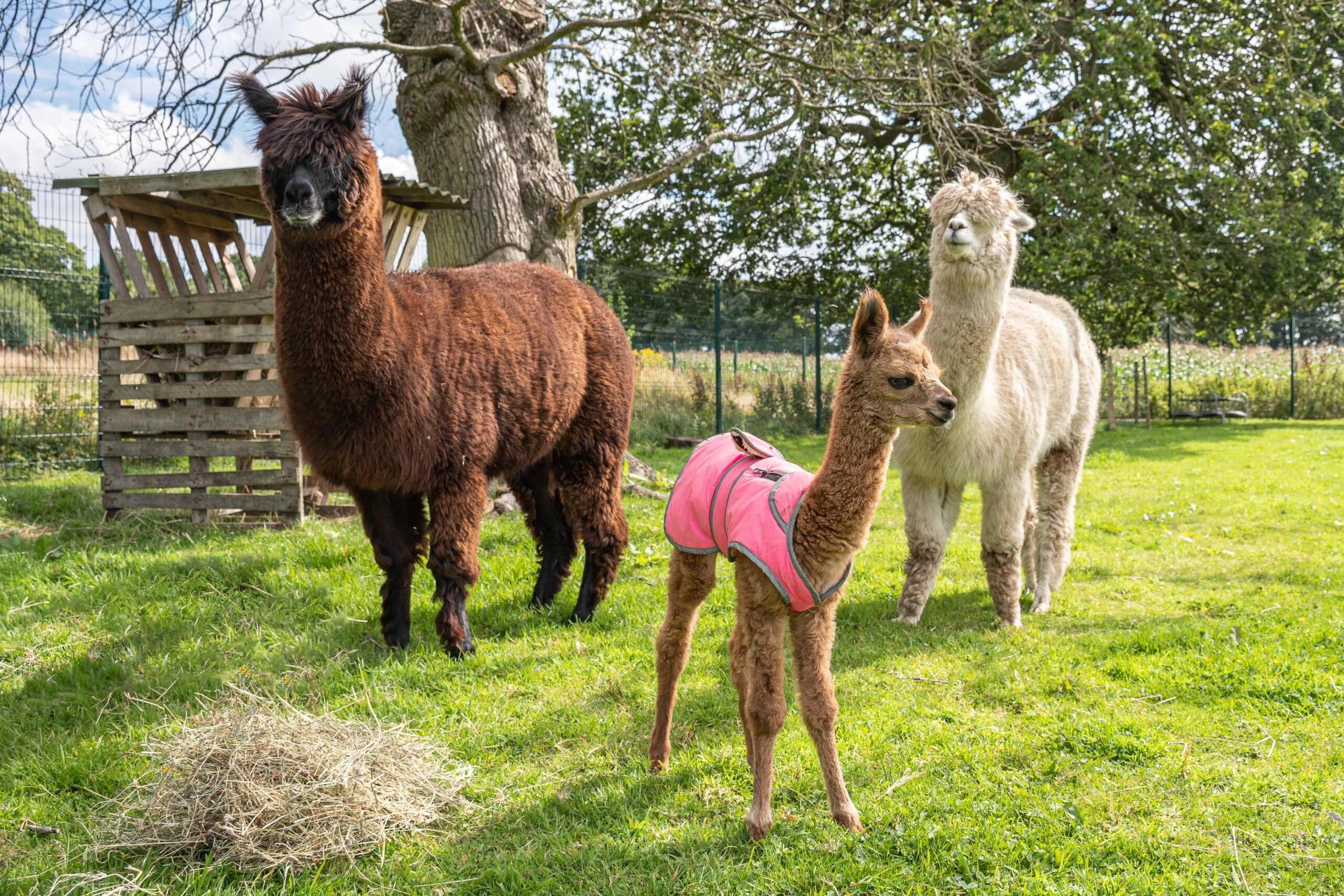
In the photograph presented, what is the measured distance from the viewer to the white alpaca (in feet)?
15.7

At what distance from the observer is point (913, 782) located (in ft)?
10.4

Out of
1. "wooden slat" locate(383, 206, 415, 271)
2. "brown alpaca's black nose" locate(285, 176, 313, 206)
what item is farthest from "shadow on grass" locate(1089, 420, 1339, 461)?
"brown alpaca's black nose" locate(285, 176, 313, 206)

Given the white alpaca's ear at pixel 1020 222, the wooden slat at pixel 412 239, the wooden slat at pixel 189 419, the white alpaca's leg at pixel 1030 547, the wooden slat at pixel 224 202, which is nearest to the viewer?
the white alpaca's ear at pixel 1020 222

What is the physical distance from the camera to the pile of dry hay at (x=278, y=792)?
2.70 meters

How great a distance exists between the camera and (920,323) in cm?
327

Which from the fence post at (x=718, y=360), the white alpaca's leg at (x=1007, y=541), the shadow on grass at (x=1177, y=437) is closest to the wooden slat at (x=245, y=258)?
the white alpaca's leg at (x=1007, y=541)

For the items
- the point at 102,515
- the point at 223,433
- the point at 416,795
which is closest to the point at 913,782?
the point at 416,795

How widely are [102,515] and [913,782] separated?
660 centimetres

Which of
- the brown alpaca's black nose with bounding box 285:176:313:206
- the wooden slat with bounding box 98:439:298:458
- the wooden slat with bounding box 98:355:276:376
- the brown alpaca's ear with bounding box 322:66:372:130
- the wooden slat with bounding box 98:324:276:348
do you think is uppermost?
the brown alpaca's ear with bounding box 322:66:372:130

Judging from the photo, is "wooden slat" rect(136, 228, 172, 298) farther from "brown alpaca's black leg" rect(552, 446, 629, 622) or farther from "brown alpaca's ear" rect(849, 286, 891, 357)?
"brown alpaca's ear" rect(849, 286, 891, 357)

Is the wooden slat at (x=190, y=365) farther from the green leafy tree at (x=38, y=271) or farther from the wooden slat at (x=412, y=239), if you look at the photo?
the green leafy tree at (x=38, y=271)

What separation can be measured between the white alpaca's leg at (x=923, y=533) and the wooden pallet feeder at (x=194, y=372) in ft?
13.3

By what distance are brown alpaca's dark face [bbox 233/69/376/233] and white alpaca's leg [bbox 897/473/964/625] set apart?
3.35 meters

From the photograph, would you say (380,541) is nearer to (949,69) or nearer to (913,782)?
(913,782)
